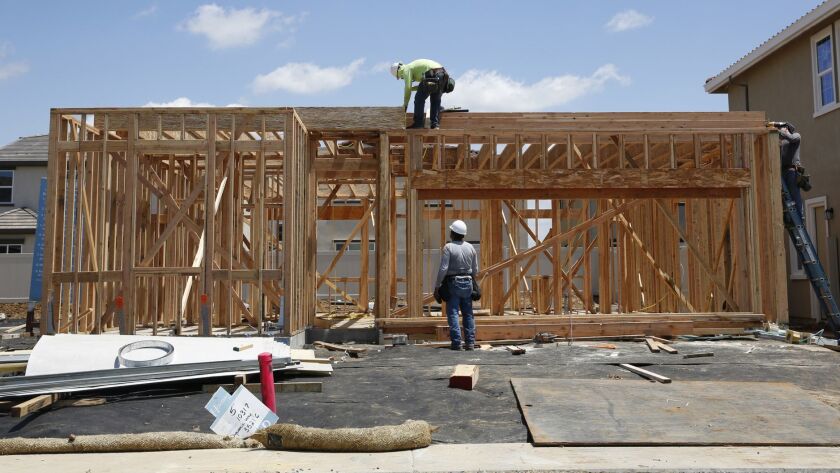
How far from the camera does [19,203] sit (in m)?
25.5

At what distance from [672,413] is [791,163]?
336 inches

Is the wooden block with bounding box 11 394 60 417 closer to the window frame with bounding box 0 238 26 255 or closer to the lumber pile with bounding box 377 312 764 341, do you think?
the lumber pile with bounding box 377 312 764 341

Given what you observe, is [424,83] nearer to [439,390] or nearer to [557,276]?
[557,276]

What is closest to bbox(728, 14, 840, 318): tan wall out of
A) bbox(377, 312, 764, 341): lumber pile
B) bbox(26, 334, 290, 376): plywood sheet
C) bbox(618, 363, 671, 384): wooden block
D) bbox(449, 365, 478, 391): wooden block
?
bbox(377, 312, 764, 341): lumber pile

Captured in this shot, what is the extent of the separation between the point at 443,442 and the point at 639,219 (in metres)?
11.4

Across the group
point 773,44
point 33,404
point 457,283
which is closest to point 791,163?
point 773,44

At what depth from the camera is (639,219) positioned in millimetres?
15055

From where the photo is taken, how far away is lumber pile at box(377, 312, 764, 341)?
11023 millimetres

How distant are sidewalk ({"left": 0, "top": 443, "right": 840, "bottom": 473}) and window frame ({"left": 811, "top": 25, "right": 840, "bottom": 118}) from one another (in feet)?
37.0

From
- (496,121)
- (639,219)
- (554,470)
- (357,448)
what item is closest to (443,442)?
(357,448)

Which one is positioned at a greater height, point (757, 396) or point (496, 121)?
point (496, 121)

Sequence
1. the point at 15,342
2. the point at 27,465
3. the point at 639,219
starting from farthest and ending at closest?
the point at 639,219 < the point at 15,342 < the point at 27,465

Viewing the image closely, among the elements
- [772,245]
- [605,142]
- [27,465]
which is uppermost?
[605,142]

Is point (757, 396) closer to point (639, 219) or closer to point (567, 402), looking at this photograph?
point (567, 402)
